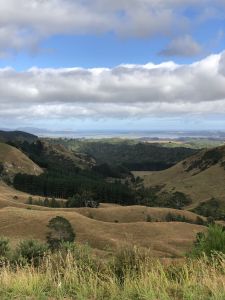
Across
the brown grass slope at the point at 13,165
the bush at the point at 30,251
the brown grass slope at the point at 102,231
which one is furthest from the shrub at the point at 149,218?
the brown grass slope at the point at 13,165

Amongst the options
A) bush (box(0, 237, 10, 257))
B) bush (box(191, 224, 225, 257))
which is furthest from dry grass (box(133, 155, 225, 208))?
bush (box(191, 224, 225, 257))

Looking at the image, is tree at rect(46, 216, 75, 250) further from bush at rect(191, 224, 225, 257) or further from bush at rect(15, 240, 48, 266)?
bush at rect(191, 224, 225, 257)

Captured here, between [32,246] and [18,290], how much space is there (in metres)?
6.34

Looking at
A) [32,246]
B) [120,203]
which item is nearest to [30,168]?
[120,203]

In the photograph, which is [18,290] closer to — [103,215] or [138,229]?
[138,229]

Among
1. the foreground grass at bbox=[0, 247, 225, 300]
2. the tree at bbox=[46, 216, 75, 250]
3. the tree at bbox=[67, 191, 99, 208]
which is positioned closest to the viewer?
the foreground grass at bbox=[0, 247, 225, 300]

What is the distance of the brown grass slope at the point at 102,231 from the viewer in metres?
67.1

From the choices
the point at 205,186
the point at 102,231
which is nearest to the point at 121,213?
the point at 102,231

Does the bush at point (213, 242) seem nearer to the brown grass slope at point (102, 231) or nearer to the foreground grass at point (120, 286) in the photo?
the foreground grass at point (120, 286)

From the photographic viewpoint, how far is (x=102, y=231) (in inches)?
2862

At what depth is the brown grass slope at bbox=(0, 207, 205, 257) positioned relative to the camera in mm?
67062

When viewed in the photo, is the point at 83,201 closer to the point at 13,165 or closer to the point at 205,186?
the point at 205,186

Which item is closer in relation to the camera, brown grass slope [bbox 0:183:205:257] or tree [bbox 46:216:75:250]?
tree [bbox 46:216:75:250]

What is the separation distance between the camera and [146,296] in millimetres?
7434
